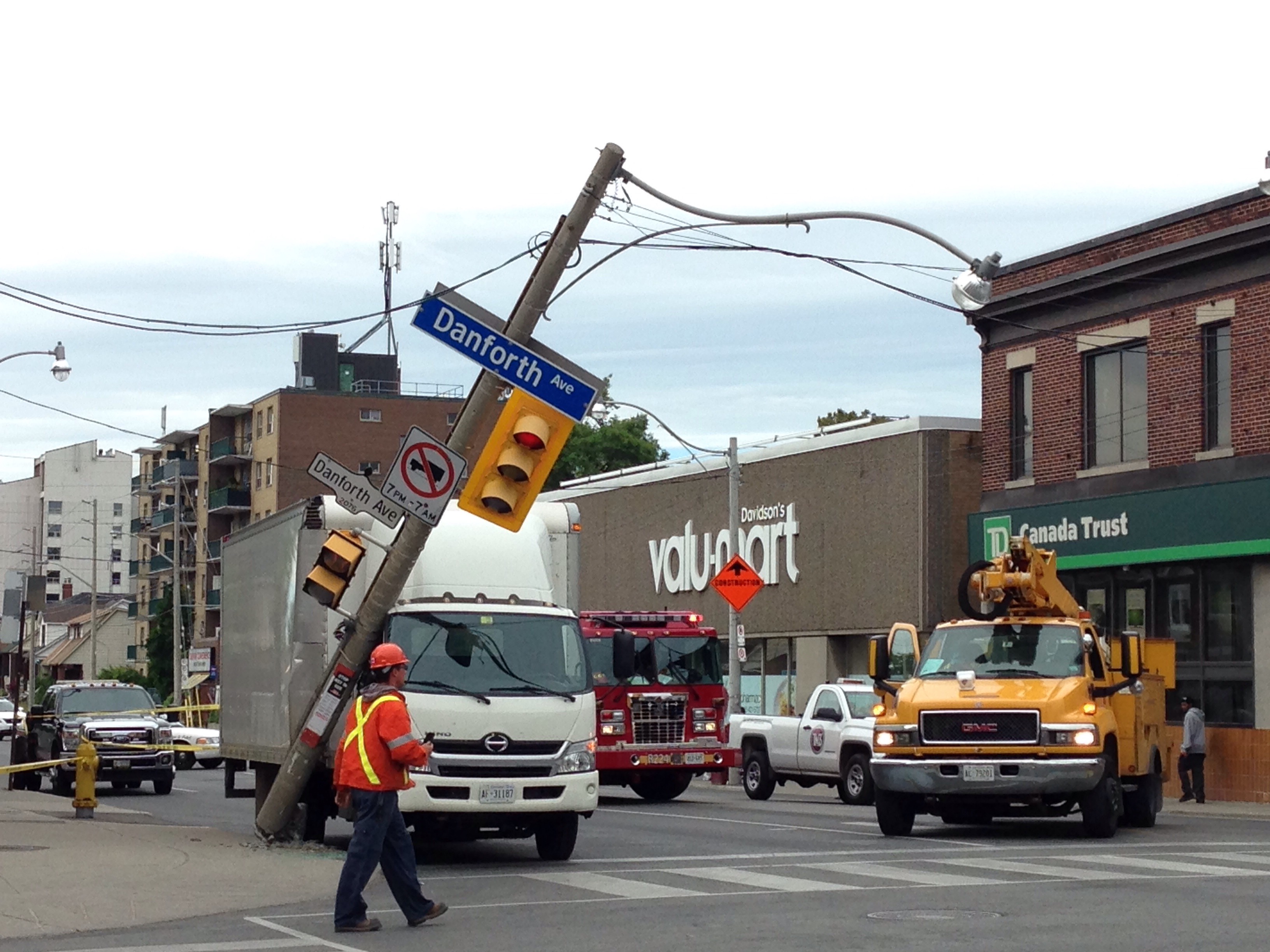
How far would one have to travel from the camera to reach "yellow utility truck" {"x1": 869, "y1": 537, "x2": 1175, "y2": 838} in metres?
18.8

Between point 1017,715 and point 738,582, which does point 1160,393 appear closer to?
point 738,582

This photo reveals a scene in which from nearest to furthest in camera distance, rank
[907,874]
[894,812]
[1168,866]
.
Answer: [907,874], [1168,866], [894,812]

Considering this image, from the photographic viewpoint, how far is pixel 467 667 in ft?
54.5

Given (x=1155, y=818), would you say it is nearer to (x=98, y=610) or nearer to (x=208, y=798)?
(x=208, y=798)

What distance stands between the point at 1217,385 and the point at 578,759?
16.6m

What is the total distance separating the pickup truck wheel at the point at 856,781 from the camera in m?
26.9

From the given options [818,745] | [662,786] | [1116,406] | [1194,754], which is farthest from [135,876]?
[1116,406]

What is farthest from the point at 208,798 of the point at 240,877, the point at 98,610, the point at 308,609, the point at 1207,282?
the point at 98,610

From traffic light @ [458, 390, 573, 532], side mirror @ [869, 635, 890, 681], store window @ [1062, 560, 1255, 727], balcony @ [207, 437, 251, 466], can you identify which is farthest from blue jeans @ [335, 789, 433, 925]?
balcony @ [207, 437, 251, 466]

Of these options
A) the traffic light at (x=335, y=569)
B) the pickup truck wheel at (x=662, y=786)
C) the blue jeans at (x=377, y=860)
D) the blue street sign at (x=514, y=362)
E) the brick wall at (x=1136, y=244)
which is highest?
the brick wall at (x=1136, y=244)

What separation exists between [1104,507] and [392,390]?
70506 millimetres

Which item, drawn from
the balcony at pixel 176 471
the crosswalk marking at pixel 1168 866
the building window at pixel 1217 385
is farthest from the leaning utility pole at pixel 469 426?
the balcony at pixel 176 471

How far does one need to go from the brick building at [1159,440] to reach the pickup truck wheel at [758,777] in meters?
6.28

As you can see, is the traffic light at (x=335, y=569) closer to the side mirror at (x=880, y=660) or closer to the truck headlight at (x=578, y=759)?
the truck headlight at (x=578, y=759)
